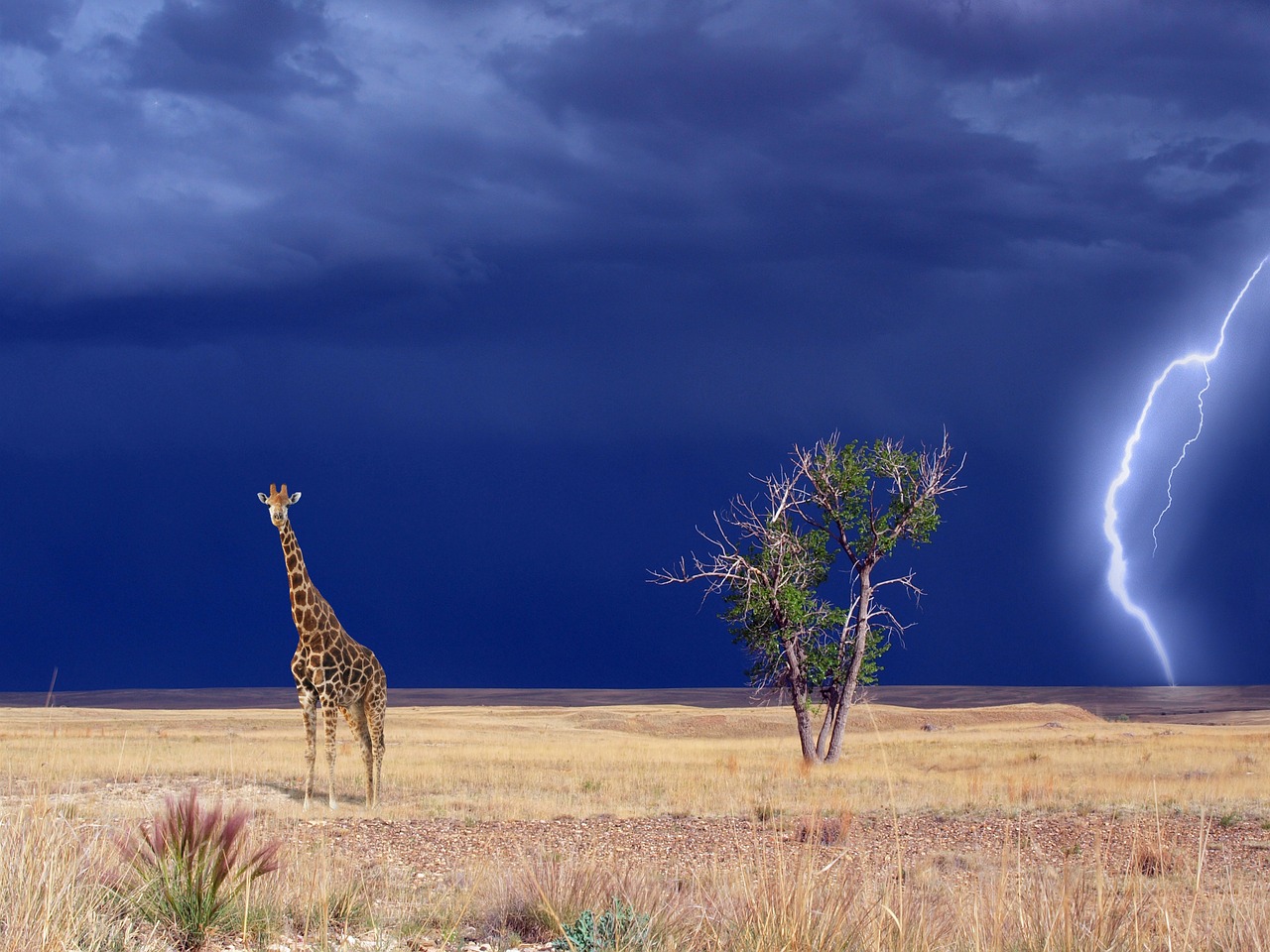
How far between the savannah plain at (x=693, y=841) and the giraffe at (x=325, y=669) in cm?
97

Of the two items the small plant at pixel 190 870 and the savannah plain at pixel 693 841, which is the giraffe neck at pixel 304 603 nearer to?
the savannah plain at pixel 693 841

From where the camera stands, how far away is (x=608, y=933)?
5.91m

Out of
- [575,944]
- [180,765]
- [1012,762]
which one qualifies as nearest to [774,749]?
[1012,762]

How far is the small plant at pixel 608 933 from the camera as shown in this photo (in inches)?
224

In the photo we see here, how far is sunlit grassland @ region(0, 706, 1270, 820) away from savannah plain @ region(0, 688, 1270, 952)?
14cm

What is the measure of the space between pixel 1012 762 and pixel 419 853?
1871cm

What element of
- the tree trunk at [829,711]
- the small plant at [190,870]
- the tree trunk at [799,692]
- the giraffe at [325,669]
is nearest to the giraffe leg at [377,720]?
the giraffe at [325,669]

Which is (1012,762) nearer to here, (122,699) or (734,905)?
(734,905)

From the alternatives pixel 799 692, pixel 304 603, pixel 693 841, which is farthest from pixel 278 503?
pixel 799 692

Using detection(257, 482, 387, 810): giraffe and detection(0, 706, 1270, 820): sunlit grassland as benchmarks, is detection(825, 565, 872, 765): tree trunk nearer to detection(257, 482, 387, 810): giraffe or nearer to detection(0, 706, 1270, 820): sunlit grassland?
detection(0, 706, 1270, 820): sunlit grassland

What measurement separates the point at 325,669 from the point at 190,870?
9.68 metres

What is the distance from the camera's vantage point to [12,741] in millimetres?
32062

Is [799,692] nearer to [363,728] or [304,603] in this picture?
[363,728]

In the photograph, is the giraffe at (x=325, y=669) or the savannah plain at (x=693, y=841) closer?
the savannah plain at (x=693, y=841)
